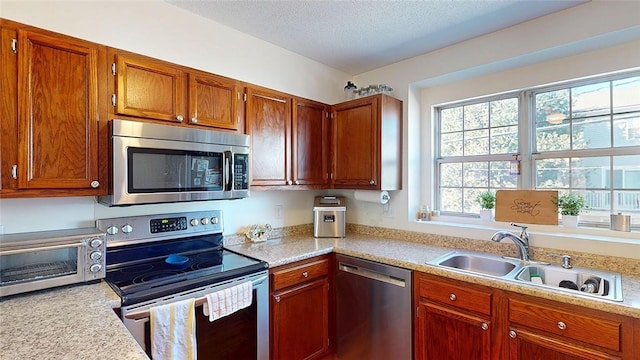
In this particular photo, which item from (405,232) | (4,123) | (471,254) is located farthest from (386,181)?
(4,123)

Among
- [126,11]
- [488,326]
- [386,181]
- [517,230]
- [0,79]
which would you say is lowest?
[488,326]

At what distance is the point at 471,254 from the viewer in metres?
2.13

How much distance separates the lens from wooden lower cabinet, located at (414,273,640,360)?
130 cm

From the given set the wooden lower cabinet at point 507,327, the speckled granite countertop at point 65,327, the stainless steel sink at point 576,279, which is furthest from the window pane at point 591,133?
the speckled granite countertop at point 65,327

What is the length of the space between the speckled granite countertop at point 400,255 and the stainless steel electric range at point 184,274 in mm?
220

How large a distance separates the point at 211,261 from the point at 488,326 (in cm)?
160

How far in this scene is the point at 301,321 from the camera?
6.77 ft

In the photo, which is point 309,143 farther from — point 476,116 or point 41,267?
point 41,267

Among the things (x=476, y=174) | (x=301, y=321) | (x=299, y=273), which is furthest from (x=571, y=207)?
(x=301, y=321)

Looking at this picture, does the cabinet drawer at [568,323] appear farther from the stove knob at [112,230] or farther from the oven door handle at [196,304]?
the stove knob at [112,230]

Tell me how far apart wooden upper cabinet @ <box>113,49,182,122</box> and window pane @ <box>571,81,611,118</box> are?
2.54 metres

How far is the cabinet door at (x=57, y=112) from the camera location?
133 cm

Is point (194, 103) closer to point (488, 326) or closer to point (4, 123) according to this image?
point (4, 123)

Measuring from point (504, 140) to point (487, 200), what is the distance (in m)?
0.48
